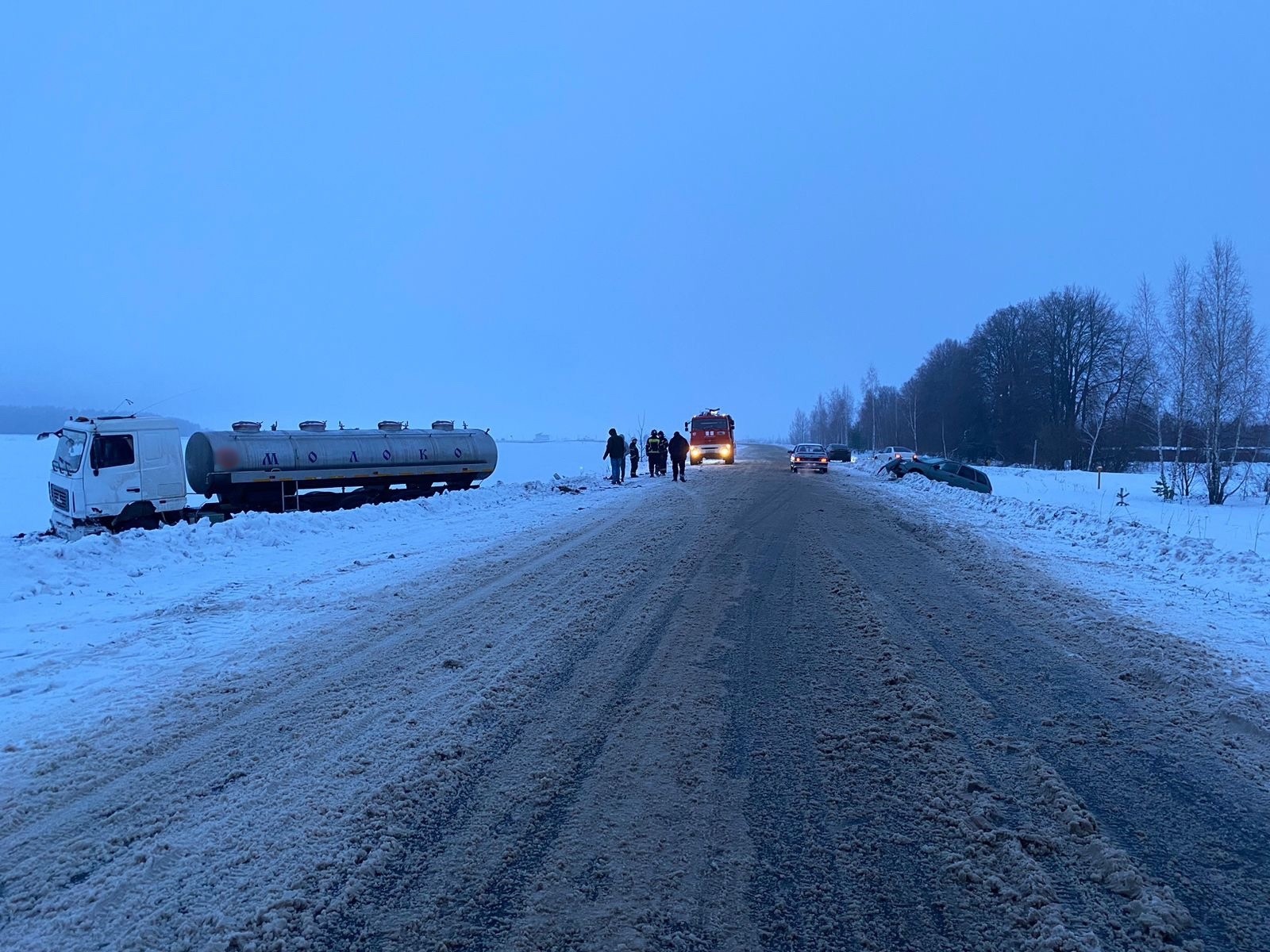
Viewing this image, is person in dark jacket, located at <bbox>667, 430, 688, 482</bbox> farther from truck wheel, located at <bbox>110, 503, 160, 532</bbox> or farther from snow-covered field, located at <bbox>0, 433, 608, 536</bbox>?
truck wheel, located at <bbox>110, 503, 160, 532</bbox>

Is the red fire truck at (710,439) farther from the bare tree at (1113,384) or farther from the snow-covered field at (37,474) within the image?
the bare tree at (1113,384)

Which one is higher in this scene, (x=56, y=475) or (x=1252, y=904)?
A: (x=56, y=475)

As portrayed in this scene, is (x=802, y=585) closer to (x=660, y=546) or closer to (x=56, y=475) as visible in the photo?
(x=660, y=546)

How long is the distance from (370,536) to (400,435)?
12.2m

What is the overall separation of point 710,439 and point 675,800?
40517mm

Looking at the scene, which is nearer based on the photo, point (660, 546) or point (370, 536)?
point (660, 546)

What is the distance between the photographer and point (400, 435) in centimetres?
2502

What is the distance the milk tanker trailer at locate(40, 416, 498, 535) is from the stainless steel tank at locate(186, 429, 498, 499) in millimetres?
32

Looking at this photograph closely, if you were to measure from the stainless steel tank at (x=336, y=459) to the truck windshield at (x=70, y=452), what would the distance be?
310cm

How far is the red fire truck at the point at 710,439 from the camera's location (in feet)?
142

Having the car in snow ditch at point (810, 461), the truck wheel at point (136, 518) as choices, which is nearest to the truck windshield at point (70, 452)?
the truck wheel at point (136, 518)

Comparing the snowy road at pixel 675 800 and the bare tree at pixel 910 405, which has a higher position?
the bare tree at pixel 910 405

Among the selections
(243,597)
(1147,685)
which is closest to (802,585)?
(1147,685)

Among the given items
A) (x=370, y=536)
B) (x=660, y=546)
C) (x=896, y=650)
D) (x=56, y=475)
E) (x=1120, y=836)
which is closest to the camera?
(x=1120, y=836)
